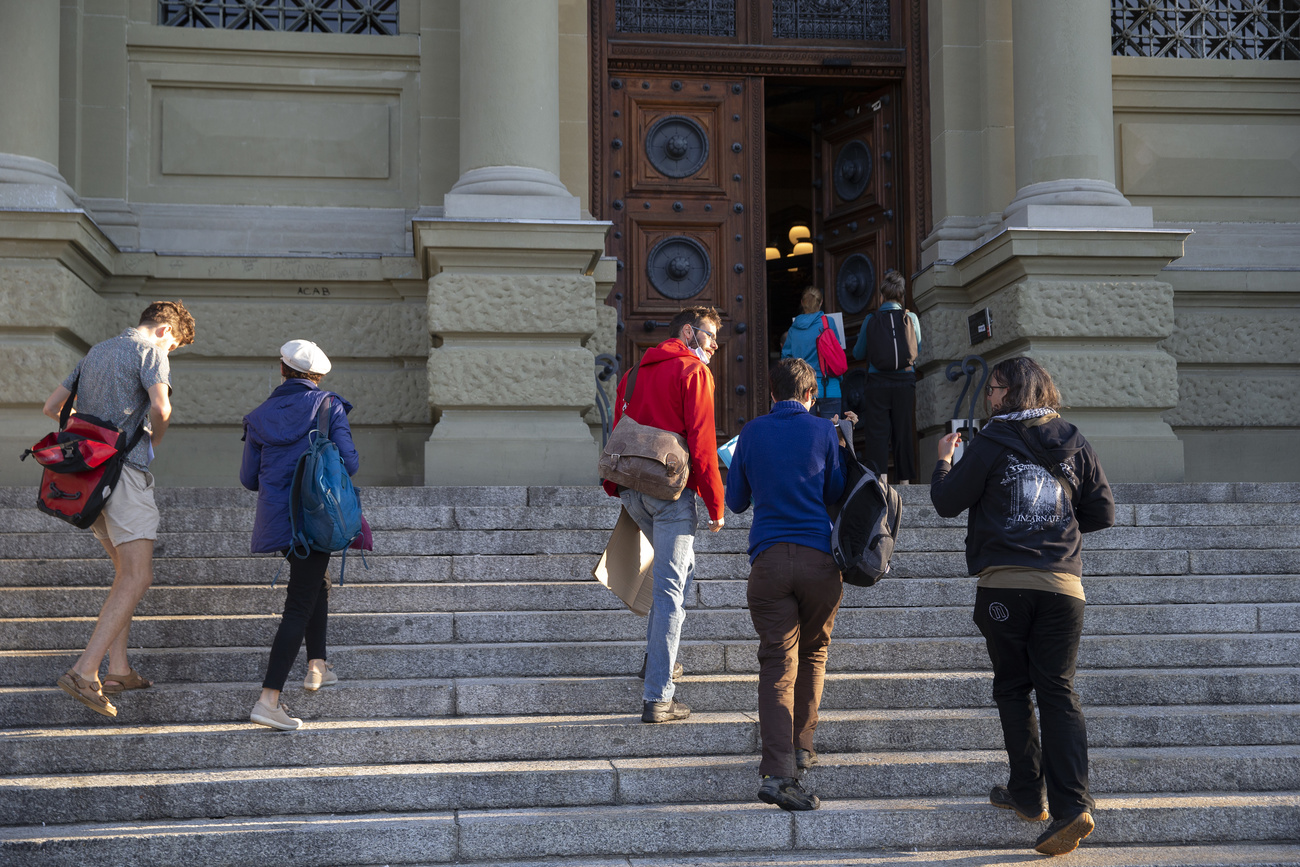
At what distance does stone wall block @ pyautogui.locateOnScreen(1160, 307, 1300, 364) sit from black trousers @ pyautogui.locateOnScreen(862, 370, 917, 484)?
2986 millimetres

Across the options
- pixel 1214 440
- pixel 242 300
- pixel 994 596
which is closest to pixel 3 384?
pixel 242 300

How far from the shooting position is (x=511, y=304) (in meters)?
9.42

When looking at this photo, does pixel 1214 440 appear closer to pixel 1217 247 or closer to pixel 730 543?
pixel 1217 247

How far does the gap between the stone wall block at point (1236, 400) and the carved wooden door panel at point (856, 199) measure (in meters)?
2.73

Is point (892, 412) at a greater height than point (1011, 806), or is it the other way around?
point (892, 412)

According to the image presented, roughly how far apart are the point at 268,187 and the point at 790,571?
7569 millimetres

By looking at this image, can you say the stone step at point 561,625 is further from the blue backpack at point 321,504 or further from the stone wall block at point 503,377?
the stone wall block at point 503,377

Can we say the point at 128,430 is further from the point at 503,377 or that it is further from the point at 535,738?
the point at 503,377

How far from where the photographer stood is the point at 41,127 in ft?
31.7

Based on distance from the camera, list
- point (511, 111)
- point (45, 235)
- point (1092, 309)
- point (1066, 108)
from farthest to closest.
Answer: point (1066, 108) → point (1092, 309) → point (511, 111) → point (45, 235)

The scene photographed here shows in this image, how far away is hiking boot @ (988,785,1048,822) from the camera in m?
4.55

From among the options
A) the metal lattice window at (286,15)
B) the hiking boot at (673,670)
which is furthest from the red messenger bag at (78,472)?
the metal lattice window at (286,15)

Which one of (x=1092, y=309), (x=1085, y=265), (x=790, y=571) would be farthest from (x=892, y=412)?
(x=790, y=571)

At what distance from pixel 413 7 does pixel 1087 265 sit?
6.07 metres
